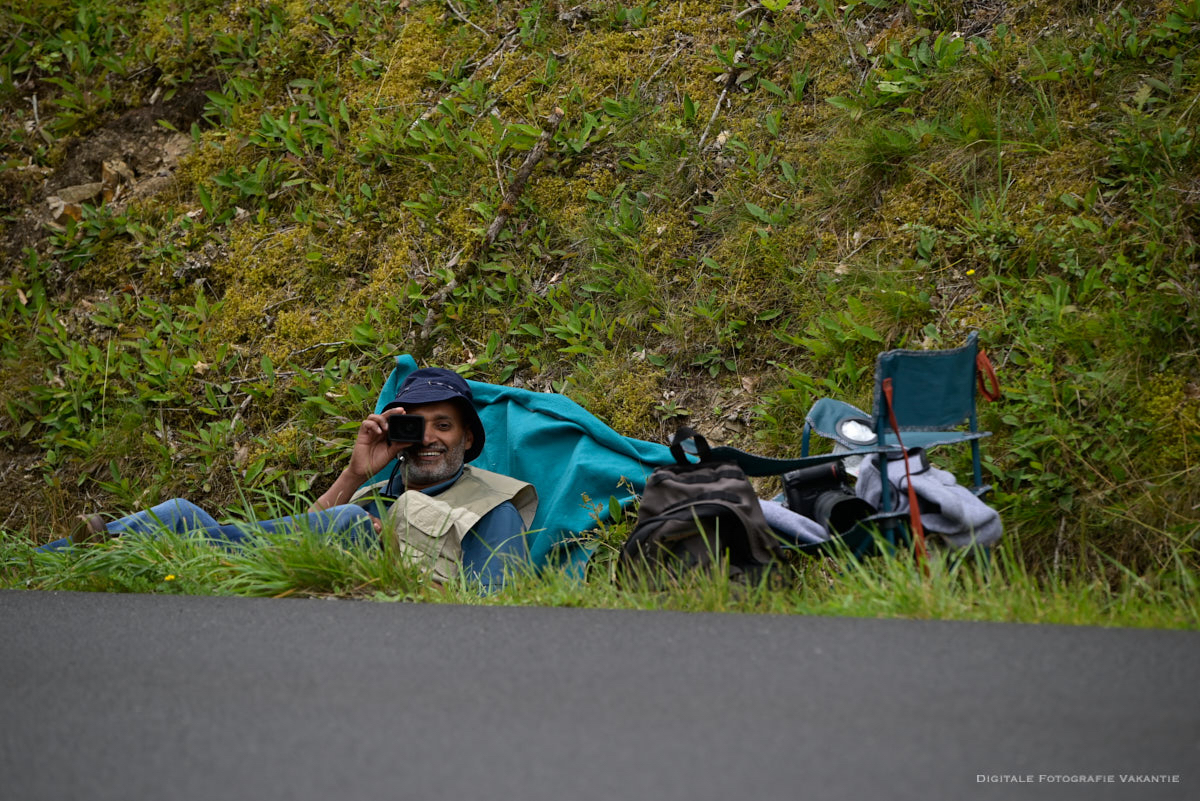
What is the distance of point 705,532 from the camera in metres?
3.33

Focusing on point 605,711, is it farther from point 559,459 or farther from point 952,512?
point 559,459

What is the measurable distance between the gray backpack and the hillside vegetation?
4.09ft

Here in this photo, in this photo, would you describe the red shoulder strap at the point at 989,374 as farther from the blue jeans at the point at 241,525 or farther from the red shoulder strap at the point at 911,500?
the blue jeans at the point at 241,525

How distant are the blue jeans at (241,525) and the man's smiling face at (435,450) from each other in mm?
652

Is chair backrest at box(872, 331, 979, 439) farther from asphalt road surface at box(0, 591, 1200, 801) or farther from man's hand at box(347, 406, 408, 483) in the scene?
man's hand at box(347, 406, 408, 483)

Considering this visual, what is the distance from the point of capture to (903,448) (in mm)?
3273

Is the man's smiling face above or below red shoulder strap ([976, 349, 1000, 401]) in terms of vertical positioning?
below

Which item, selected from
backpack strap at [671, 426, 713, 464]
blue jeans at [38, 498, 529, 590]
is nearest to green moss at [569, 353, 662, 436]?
blue jeans at [38, 498, 529, 590]

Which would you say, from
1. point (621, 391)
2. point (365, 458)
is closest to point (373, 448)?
point (365, 458)

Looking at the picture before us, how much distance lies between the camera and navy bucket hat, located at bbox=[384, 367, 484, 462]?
456cm

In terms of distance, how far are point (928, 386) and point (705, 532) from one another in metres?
0.94

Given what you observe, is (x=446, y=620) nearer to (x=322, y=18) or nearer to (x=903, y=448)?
(x=903, y=448)

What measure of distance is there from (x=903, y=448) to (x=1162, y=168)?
2.15 metres

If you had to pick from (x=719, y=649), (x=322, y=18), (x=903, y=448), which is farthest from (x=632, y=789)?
(x=322, y=18)
